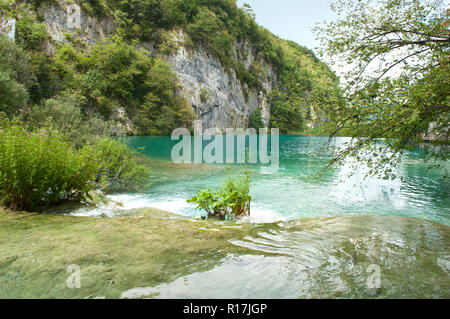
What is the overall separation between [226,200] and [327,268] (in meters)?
4.23

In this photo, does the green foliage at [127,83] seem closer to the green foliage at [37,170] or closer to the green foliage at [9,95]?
the green foliage at [9,95]

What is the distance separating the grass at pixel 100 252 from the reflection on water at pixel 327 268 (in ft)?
0.84

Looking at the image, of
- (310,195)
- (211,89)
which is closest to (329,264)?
(310,195)

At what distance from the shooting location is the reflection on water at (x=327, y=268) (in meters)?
2.21

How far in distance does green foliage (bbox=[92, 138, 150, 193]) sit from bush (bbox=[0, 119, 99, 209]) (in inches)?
172

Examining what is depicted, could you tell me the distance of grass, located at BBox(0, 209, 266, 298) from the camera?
2260 mm

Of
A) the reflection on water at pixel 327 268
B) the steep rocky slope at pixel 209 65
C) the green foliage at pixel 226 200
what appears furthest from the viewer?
the steep rocky slope at pixel 209 65

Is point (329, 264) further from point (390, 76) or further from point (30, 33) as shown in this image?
point (30, 33)

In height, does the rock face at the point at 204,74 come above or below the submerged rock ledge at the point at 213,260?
above

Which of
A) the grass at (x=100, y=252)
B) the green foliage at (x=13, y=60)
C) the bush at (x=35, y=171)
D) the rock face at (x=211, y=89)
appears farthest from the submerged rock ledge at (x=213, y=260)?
the rock face at (x=211, y=89)

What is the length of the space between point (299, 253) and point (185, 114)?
48.2 meters

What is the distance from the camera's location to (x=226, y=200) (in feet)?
22.4

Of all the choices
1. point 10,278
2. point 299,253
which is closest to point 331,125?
point 299,253

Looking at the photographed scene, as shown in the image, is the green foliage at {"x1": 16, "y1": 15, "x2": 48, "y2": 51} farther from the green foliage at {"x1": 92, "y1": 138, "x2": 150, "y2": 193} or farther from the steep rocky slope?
the green foliage at {"x1": 92, "y1": 138, "x2": 150, "y2": 193}
